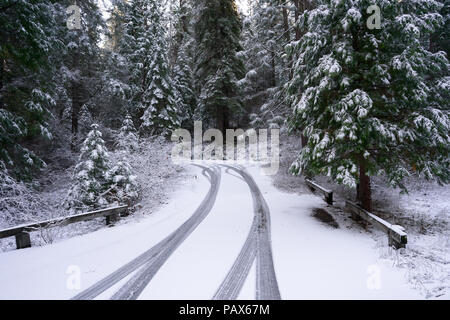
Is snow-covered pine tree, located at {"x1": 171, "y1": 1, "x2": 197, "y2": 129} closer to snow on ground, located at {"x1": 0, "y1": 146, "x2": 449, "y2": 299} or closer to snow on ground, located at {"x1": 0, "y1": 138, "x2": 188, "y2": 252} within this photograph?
snow on ground, located at {"x1": 0, "y1": 138, "x2": 188, "y2": 252}

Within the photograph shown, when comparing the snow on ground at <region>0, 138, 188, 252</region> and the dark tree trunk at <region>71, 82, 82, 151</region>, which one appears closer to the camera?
the snow on ground at <region>0, 138, 188, 252</region>

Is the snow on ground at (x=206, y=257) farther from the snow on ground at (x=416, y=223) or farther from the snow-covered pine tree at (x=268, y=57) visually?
the snow-covered pine tree at (x=268, y=57)

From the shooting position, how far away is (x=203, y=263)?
16.8 feet

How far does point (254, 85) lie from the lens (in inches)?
1055

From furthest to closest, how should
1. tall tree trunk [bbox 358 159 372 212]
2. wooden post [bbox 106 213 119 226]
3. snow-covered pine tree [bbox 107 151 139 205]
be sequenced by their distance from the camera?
1. snow-covered pine tree [bbox 107 151 139 205]
2. wooden post [bbox 106 213 119 226]
3. tall tree trunk [bbox 358 159 372 212]

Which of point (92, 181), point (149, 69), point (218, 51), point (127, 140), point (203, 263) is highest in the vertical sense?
point (218, 51)

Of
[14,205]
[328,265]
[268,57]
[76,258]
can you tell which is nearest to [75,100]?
[14,205]

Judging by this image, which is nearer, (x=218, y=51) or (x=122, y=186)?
(x=122, y=186)

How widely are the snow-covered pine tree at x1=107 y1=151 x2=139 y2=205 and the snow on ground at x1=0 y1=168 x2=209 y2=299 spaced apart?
1407 mm

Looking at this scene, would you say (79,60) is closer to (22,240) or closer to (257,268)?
(22,240)

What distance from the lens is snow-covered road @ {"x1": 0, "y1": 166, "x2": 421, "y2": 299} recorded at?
407cm

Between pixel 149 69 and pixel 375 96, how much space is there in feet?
67.6

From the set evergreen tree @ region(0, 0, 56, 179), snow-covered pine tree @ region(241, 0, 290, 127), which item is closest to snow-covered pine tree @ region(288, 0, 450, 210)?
snow-covered pine tree @ region(241, 0, 290, 127)

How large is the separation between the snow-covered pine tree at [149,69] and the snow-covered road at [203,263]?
1495 cm
